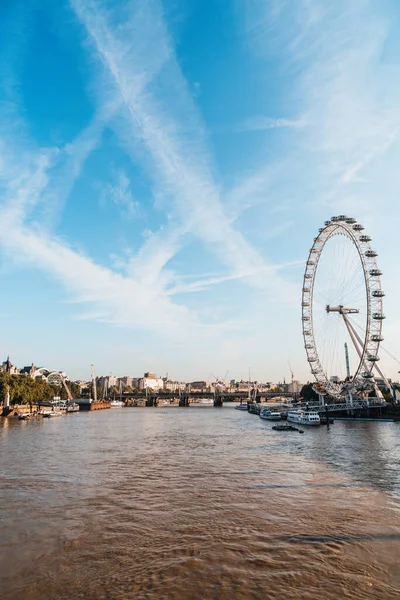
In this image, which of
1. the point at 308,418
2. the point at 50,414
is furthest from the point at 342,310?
the point at 50,414

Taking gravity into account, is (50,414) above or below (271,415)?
above

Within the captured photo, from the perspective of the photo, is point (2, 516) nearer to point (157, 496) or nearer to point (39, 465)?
point (157, 496)

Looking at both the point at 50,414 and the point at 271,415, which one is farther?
the point at 50,414

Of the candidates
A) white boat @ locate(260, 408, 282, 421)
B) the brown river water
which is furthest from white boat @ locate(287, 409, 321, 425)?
the brown river water

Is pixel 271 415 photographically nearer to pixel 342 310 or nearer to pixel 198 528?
pixel 342 310

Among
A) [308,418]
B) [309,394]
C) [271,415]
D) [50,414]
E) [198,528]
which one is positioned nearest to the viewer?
[198,528]

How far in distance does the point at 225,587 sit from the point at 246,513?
8895 mm

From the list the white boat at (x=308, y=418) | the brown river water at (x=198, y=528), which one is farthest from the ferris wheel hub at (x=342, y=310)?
the brown river water at (x=198, y=528)

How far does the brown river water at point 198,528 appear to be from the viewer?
14812 millimetres

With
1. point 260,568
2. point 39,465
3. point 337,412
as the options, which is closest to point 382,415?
point 337,412

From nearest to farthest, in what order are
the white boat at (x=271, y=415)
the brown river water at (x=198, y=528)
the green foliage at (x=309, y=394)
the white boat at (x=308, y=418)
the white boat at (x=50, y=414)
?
the brown river water at (x=198, y=528)
the white boat at (x=308, y=418)
the white boat at (x=271, y=415)
the white boat at (x=50, y=414)
the green foliage at (x=309, y=394)

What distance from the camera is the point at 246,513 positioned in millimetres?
23062

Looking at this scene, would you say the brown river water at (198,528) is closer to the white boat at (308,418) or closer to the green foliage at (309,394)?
the white boat at (308,418)

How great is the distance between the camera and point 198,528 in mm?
20625
